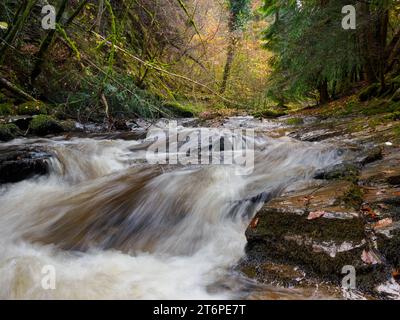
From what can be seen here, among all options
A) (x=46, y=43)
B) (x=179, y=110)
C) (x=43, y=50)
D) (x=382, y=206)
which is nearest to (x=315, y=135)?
(x=382, y=206)

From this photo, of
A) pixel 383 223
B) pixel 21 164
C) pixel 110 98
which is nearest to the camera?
pixel 383 223

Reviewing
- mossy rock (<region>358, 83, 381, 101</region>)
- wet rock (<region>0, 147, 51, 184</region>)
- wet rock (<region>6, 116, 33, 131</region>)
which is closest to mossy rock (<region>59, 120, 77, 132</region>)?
wet rock (<region>6, 116, 33, 131</region>)

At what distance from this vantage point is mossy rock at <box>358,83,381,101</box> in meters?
7.95

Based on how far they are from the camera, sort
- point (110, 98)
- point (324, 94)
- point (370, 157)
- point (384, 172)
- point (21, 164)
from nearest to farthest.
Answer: point (384, 172) < point (370, 157) < point (21, 164) < point (110, 98) < point (324, 94)

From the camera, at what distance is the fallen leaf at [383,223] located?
7.90ft

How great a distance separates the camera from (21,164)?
4.53 metres

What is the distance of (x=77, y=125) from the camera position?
7527 mm

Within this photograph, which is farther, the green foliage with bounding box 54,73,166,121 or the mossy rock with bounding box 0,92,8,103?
the mossy rock with bounding box 0,92,8,103

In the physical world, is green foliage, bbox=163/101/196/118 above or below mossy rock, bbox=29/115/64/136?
above

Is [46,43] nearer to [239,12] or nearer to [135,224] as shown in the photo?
[135,224]

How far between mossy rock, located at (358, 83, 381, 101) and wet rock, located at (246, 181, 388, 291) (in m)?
5.90

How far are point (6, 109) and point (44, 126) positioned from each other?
3.29 feet

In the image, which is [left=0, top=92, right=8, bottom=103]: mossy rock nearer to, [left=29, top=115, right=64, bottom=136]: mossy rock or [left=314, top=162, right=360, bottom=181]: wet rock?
[left=29, top=115, right=64, bottom=136]: mossy rock

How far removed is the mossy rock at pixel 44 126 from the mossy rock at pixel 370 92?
6.79m
